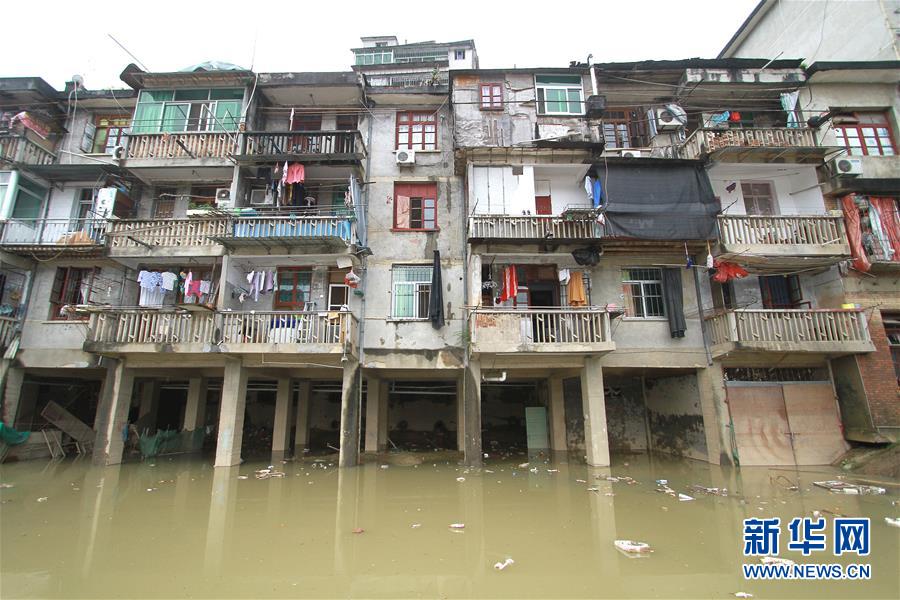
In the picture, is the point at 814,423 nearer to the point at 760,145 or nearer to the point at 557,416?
the point at 557,416

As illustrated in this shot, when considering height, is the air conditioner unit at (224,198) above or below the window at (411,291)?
above

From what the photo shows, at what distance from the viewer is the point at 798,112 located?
613 inches

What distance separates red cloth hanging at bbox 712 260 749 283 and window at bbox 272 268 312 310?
1396cm

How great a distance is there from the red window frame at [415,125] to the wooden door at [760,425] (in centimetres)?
1365

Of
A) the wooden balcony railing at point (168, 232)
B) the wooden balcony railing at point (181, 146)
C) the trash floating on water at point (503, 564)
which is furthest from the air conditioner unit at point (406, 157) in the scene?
the trash floating on water at point (503, 564)

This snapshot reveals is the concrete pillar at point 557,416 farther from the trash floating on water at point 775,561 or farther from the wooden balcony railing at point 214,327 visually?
the trash floating on water at point 775,561

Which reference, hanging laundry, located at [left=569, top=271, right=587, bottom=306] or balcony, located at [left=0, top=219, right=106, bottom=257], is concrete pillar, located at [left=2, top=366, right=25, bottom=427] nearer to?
balcony, located at [left=0, top=219, right=106, bottom=257]

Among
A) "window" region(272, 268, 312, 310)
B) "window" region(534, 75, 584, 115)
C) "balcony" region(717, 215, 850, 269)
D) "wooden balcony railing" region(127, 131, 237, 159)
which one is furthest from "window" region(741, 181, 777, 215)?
"wooden balcony railing" region(127, 131, 237, 159)

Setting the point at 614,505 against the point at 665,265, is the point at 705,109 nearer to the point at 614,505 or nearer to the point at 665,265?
the point at 665,265

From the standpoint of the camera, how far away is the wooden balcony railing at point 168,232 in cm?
1480

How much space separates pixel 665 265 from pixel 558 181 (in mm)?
4834

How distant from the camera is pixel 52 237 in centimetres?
1568

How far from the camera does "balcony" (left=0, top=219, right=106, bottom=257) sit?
49.1 ft

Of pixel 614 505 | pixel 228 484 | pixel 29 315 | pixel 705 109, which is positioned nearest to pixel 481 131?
pixel 705 109
